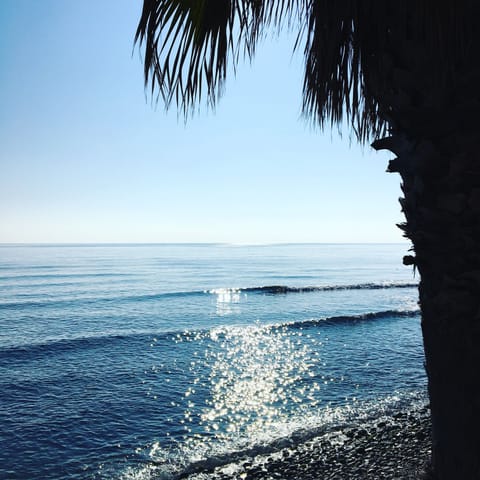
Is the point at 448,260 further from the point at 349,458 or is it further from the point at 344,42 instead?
the point at 349,458

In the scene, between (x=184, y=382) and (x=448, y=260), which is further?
(x=184, y=382)

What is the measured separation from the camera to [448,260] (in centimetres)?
208

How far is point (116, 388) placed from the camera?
1061cm

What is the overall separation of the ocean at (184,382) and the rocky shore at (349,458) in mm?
346

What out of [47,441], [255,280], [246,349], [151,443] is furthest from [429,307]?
[255,280]

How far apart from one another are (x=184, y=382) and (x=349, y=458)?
576 cm

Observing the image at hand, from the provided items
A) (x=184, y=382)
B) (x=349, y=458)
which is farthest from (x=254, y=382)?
(x=349, y=458)

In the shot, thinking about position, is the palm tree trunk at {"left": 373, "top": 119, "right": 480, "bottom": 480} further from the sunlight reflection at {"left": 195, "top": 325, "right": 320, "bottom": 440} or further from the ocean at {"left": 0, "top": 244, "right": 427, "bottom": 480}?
the sunlight reflection at {"left": 195, "top": 325, "right": 320, "bottom": 440}

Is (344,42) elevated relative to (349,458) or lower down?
elevated

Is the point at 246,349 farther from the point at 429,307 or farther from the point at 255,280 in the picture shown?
the point at 255,280

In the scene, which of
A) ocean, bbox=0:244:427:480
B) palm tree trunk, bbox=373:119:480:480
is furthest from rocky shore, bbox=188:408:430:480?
palm tree trunk, bbox=373:119:480:480

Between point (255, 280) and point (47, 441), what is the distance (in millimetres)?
33953

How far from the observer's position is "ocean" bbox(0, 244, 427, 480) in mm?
7348

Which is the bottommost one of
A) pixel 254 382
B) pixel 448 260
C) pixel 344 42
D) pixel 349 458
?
pixel 254 382
